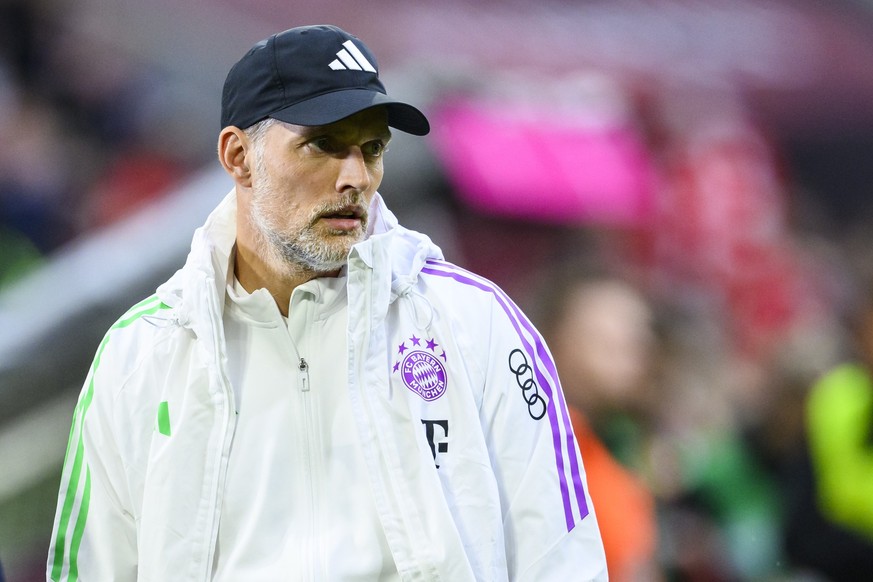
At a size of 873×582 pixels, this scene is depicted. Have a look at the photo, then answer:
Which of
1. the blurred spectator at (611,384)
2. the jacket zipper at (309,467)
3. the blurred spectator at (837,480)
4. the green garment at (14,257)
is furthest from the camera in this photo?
the blurred spectator at (837,480)

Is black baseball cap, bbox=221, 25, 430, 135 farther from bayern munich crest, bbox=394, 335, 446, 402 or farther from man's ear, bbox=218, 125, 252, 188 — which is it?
bayern munich crest, bbox=394, 335, 446, 402

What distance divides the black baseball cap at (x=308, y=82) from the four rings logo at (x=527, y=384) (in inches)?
13.2

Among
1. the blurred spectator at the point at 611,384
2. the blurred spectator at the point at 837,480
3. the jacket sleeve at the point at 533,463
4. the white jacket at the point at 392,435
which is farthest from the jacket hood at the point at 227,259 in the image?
the blurred spectator at the point at 837,480

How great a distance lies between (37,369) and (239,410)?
118 cm

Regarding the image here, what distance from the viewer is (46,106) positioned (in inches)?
101

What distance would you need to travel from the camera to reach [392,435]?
137 centimetres

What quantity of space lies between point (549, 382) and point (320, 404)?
11.4 inches

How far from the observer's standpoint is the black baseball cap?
1.40 m

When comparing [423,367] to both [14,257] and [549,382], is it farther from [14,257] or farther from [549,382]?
[14,257]

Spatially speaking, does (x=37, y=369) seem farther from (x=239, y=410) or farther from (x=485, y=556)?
(x=485, y=556)

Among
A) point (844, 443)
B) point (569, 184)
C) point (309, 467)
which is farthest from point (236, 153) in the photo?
point (844, 443)

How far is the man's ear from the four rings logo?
419 mm

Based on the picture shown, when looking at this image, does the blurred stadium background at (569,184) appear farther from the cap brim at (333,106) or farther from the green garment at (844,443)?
the cap brim at (333,106)

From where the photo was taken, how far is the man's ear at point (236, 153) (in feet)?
4.88
